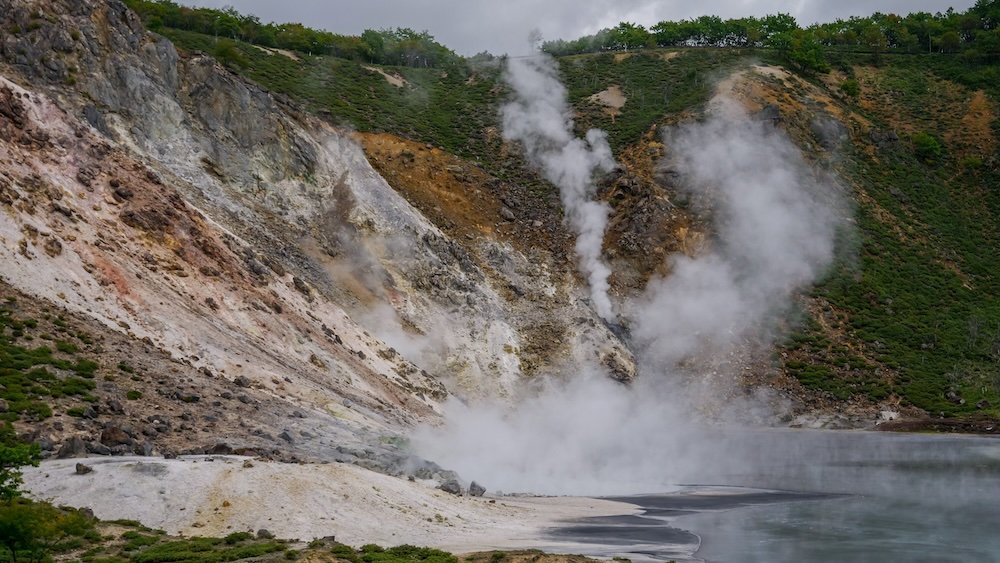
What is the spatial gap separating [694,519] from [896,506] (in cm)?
975

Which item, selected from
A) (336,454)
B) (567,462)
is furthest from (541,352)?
(336,454)

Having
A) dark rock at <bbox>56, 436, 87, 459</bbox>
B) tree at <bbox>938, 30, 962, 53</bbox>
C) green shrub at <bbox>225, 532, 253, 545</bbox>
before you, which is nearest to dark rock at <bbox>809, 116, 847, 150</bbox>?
tree at <bbox>938, 30, 962, 53</bbox>

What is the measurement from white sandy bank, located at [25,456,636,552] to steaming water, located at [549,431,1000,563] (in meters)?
3.94

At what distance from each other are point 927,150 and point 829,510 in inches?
2668

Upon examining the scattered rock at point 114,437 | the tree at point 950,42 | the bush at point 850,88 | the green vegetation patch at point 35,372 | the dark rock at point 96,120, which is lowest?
the scattered rock at point 114,437

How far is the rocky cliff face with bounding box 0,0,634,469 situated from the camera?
39.3 metres

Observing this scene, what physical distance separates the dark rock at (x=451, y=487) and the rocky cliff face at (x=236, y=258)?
487cm

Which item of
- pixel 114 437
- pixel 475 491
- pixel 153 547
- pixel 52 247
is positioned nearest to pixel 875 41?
pixel 475 491

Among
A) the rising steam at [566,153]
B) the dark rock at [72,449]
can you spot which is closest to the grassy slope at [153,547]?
the dark rock at [72,449]

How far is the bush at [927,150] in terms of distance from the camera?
92.8 m

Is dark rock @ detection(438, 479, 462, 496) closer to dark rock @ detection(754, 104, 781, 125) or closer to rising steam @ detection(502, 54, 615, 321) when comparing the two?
rising steam @ detection(502, 54, 615, 321)

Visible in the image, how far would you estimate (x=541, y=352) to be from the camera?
6256 cm

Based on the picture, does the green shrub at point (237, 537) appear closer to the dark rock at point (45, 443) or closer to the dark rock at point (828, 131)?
the dark rock at point (45, 443)

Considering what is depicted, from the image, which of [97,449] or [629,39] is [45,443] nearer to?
[97,449]
